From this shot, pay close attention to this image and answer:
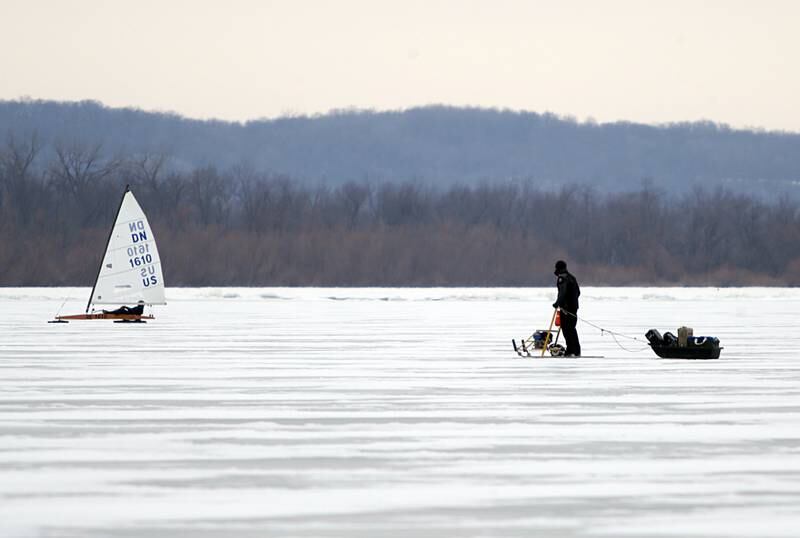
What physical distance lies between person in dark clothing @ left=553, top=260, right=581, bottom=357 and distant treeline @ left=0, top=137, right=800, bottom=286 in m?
61.8

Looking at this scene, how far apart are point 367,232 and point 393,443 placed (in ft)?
289

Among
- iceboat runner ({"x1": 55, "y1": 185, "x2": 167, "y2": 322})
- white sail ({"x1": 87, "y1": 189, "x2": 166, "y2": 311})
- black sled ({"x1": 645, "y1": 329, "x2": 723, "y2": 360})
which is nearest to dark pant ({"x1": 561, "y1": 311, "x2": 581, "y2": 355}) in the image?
black sled ({"x1": 645, "y1": 329, "x2": 723, "y2": 360})

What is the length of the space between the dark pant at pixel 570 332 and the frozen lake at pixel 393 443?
2.87ft

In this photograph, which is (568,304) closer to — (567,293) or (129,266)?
(567,293)

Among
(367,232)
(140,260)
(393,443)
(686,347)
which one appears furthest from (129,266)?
(367,232)

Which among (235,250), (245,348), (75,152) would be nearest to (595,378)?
(245,348)

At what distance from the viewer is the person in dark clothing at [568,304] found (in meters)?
22.5

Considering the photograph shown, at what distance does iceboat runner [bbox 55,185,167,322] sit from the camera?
126ft

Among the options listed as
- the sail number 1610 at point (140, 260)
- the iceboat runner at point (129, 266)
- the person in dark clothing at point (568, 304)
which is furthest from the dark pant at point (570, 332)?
the sail number 1610 at point (140, 260)

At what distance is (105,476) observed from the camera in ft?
31.9

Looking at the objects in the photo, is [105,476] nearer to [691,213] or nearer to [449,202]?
[449,202]

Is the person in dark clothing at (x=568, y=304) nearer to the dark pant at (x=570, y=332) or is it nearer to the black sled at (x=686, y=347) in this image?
the dark pant at (x=570, y=332)

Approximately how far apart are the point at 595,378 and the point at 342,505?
10259mm

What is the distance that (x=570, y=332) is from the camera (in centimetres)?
2298
